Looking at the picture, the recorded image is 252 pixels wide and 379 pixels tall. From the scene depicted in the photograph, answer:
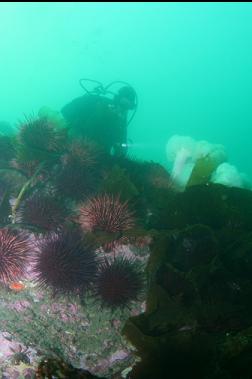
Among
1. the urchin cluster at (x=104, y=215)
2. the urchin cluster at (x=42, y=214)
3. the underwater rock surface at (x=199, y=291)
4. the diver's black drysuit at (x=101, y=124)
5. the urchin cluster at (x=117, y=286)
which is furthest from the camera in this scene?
the diver's black drysuit at (x=101, y=124)

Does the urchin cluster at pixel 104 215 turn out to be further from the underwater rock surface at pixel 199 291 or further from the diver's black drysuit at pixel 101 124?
the diver's black drysuit at pixel 101 124

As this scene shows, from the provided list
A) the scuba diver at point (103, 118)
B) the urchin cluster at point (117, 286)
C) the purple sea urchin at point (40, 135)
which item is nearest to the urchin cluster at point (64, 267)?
the urchin cluster at point (117, 286)

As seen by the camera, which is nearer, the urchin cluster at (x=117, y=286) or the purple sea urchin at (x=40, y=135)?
the urchin cluster at (x=117, y=286)

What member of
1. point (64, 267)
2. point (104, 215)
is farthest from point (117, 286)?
point (104, 215)

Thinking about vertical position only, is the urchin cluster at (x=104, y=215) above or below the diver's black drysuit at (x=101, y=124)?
below

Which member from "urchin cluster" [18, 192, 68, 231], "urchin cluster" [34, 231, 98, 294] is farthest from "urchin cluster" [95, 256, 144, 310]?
"urchin cluster" [18, 192, 68, 231]

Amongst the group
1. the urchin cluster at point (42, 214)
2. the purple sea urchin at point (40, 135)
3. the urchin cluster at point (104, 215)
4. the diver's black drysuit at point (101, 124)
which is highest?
the diver's black drysuit at point (101, 124)

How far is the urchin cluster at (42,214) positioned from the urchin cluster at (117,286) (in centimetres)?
153

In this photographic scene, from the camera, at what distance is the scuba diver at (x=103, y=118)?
33.9 ft

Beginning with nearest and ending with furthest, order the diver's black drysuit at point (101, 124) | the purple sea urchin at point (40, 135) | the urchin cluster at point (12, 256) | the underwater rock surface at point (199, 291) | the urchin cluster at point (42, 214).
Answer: the underwater rock surface at point (199, 291), the urchin cluster at point (12, 256), the urchin cluster at point (42, 214), the purple sea urchin at point (40, 135), the diver's black drysuit at point (101, 124)

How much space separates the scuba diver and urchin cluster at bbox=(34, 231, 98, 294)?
17.5 ft

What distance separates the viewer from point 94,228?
5574 millimetres

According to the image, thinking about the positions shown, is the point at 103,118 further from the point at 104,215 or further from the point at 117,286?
the point at 117,286

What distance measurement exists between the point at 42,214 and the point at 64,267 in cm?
151
